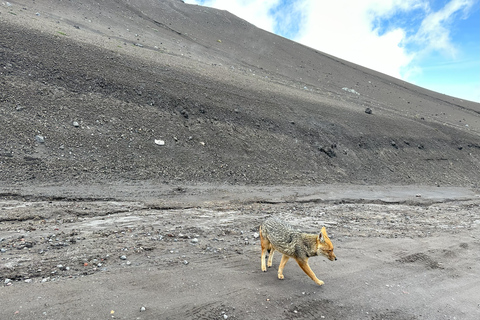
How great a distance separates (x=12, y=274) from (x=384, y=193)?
16373 mm

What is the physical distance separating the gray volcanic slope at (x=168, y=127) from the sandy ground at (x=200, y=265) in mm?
2523

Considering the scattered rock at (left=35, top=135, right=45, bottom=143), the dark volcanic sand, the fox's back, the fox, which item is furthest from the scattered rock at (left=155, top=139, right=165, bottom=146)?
the fox

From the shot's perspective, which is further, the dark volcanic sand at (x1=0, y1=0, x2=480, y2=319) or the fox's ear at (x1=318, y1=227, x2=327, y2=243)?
the fox's ear at (x1=318, y1=227, x2=327, y2=243)

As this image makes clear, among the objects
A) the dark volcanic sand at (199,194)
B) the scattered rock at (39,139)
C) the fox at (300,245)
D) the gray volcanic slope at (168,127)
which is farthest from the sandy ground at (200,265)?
the scattered rock at (39,139)

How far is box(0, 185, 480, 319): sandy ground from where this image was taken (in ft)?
14.7

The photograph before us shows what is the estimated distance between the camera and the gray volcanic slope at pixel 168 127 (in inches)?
457

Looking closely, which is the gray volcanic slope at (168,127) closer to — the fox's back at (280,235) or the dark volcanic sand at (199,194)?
the dark volcanic sand at (199,194)

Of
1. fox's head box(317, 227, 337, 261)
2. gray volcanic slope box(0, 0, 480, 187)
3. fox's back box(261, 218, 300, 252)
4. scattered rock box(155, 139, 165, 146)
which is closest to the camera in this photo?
fox's head box(317, 227, 337, 261)

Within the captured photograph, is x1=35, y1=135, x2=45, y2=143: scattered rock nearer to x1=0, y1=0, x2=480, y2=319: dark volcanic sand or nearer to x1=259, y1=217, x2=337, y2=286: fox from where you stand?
x1=0, y1=0, x2=480, y2=319: dark volcanic sand

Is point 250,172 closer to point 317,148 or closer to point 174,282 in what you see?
point 317,148

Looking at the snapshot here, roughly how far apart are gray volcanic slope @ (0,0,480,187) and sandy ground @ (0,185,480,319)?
8.28 ft

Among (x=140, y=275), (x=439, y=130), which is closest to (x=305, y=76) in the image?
(x=439, y=130)

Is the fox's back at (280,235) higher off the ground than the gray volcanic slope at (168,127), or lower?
lower

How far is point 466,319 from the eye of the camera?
17.1 feet
